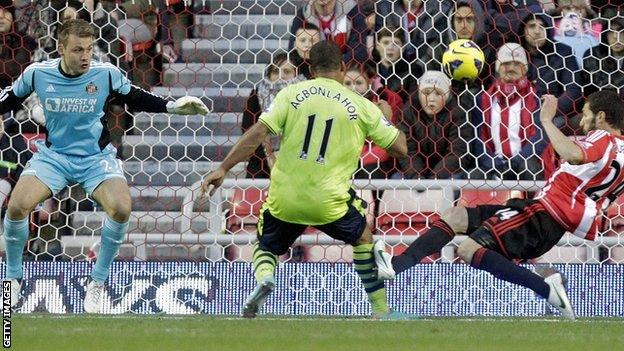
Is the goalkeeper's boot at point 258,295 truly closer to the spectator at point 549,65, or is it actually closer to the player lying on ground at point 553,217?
the player lying on ground at point 553,217

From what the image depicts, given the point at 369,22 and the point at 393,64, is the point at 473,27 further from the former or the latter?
the point at 369,22

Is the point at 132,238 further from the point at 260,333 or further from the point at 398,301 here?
the point at 260,333

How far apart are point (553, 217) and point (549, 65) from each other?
3.55m

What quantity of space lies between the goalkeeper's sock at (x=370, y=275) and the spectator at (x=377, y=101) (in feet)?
9.90

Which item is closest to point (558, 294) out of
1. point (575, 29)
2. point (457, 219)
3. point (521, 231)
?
point (521, 231)

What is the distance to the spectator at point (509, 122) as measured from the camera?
12.7 metres

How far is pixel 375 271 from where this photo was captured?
9.74 meters

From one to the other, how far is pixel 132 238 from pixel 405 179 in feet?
7.08

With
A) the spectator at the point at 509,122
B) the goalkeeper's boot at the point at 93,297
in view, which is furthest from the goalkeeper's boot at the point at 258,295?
the spectator at the point at 509,122

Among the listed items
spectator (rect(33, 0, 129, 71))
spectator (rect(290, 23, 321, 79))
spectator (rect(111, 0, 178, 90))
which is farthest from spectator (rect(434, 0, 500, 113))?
spectator (rect(33, 0, 129, 71))

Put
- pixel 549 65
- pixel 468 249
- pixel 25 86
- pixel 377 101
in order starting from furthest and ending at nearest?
pixel 549 65
pixel 377 101
pixel 25 86
pixel 468 249

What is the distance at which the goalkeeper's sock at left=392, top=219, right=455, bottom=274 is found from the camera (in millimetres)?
10161

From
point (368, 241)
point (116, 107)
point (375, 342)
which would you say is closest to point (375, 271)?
point (368, 241)

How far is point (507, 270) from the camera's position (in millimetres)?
9914
